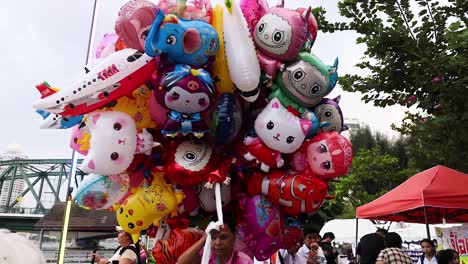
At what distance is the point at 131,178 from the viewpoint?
3.10 metres

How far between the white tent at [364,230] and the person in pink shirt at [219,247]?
1017cm

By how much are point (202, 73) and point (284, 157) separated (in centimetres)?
87

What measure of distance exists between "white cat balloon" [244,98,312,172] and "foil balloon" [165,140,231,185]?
0.25 metres

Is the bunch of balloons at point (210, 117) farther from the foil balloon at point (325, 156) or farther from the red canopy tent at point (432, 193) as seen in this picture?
the red canopy tent at point (432, 193)

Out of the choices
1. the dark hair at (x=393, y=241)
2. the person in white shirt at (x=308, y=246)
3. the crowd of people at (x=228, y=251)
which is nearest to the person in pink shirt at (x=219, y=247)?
the crowd of people at (x=228, y=251)

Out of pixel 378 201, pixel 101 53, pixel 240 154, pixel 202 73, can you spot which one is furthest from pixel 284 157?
pixel 378 201

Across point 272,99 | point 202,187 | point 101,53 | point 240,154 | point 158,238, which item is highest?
point 101,53

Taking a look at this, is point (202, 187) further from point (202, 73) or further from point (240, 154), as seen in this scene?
point (202, 73)

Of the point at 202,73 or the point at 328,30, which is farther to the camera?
the point at 328,30

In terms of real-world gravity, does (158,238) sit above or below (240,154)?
below

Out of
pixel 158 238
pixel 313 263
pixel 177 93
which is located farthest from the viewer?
pixel 313 263

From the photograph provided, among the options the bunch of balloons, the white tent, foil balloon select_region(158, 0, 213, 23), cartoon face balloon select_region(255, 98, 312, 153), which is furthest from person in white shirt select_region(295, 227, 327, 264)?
the white tent

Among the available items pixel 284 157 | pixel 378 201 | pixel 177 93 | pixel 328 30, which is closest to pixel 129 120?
pixel 177 93

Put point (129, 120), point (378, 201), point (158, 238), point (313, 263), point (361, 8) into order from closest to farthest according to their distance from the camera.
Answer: point (129, 120)
point (158, 238)
point (313, 263)
point (361, 8)
point (378, 201)
